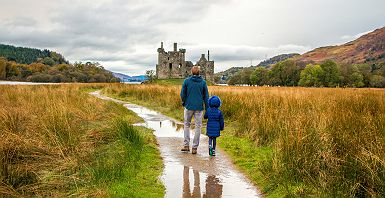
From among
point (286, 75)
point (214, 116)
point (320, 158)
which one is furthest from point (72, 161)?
point (286, 75)

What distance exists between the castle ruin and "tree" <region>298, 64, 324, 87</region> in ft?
63.9

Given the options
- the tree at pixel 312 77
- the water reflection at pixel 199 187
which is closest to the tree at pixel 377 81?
the tree at pixel 312 77

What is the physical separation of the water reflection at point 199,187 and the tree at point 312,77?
66.8 meters

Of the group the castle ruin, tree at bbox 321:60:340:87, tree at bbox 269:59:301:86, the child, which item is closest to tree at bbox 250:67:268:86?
tree at bbox 269:59:301:86

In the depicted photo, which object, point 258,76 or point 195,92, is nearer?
point 195,92

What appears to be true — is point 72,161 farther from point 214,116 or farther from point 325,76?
point 325,76

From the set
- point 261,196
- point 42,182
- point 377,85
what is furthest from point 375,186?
point 377,85

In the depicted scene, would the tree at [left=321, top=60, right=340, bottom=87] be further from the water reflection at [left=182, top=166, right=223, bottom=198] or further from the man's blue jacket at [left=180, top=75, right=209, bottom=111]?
the water reflection at [left=182, top=166, right=223, bottom=198]

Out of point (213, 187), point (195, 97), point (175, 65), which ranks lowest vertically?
point (213, 187)

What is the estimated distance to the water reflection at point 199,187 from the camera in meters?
5.21

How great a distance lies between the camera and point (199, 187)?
557cm

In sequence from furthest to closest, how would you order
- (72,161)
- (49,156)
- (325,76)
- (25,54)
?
(25,54) < (325,76) < (49,156) < (72,161)

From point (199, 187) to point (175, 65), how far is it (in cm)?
7363

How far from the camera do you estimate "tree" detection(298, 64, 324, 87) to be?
69938 millimetres
